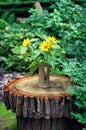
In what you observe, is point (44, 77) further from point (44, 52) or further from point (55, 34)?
point (55, 34)

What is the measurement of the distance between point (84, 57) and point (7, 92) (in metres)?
1.15

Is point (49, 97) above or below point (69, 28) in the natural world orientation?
above

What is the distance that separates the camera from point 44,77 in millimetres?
5629

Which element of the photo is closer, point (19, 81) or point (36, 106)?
point (36, 106)

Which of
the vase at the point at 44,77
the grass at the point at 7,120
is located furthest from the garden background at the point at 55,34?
the vase at the point at 44,77

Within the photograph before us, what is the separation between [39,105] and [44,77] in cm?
52

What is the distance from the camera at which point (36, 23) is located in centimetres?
1018

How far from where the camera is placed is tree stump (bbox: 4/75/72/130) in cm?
522

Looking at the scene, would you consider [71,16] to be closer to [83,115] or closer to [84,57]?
[84,57]

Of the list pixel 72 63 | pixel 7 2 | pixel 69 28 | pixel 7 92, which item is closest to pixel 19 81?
pixel 7 92

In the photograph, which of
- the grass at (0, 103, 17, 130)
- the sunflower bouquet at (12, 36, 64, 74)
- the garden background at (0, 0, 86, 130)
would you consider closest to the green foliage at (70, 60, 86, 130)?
the garden background at (0, 0, 86, 130)

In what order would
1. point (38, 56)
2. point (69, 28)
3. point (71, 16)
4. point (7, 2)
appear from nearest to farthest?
1. point (38, 56)
2. point (71, 16)
3. point (69, 28)
4. point (7, 2)

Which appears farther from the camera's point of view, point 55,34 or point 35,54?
point 55,34

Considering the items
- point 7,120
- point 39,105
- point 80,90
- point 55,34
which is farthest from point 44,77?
point 55,34
